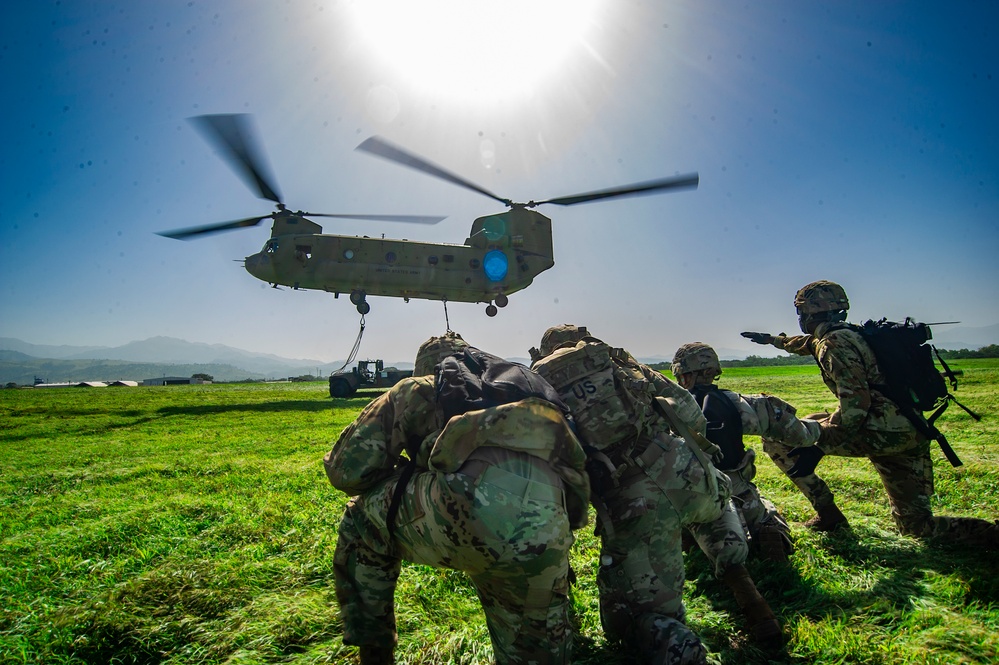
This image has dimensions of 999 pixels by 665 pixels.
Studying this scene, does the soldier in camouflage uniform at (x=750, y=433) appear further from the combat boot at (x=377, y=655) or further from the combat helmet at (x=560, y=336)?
the combat boot at (x=377, y=655)

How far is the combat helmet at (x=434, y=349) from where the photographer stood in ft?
10.1

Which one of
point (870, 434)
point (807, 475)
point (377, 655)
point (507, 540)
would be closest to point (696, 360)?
point (807, 475)

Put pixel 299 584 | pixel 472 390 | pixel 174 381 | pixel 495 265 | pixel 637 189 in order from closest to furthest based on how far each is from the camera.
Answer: pixel 472 390, pixel 299 584, pixel 637 189, pixel 495 265, pixel 174 381

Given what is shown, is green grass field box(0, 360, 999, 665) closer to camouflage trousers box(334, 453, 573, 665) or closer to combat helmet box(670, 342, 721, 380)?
camouflage trousers box(334, 453, 573, 665)

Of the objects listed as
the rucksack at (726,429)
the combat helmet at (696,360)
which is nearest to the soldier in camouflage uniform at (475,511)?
the rucksack at (726,429)

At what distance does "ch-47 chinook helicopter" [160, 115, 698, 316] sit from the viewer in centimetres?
1647

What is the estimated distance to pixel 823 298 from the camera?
451 cm

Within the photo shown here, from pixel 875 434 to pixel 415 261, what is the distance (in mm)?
16956

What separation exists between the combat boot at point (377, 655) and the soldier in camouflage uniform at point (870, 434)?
360 cm

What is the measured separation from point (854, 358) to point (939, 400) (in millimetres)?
764

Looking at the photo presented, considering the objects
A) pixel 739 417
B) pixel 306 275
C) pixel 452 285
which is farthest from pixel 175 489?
pixel 452 285

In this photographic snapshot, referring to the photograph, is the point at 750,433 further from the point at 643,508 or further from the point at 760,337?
the point at 760,337

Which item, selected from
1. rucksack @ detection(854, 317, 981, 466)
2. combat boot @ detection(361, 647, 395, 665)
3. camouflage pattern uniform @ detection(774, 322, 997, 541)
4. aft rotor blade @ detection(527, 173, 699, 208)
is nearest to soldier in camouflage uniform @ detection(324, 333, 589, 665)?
combat boot @ detection(361, 647, 395, 665)

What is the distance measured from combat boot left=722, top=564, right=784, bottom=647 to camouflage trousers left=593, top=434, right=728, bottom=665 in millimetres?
321
